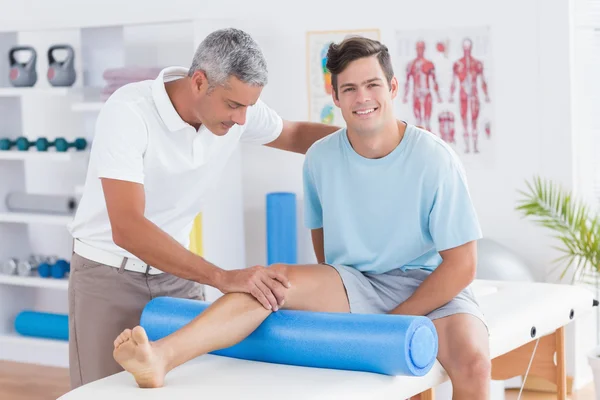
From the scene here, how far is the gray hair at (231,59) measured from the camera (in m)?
2.21

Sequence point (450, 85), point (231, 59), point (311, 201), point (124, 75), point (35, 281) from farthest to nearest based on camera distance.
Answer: point (35, 281) → point (124, 75) → point (450, 85) → point (311, 201) → point (231, 59)

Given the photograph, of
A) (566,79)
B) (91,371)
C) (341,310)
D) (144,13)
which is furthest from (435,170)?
(144,13)

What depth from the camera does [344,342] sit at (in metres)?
2.11

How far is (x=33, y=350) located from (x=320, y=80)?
6.30ft

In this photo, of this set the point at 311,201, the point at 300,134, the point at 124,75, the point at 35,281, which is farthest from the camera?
the point at 35,281

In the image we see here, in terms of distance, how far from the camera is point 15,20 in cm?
474

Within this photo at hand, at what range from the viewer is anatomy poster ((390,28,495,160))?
392 centimetres

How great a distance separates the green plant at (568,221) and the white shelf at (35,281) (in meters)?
2.05

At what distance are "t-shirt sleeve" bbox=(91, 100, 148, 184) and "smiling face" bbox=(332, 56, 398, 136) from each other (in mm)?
498

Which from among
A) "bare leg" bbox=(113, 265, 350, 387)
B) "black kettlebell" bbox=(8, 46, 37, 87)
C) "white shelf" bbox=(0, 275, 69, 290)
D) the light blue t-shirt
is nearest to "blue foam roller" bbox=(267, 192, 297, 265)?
"white shelf" bbox=(0, 275, 69, 290)

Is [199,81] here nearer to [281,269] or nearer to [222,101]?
[222,101]

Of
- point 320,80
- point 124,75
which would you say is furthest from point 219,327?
point 320,80

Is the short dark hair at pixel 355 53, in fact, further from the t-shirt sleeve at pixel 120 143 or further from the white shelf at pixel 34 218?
the white shelf at pixel 34 218

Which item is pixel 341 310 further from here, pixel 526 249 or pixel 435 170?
pixel 526 249
